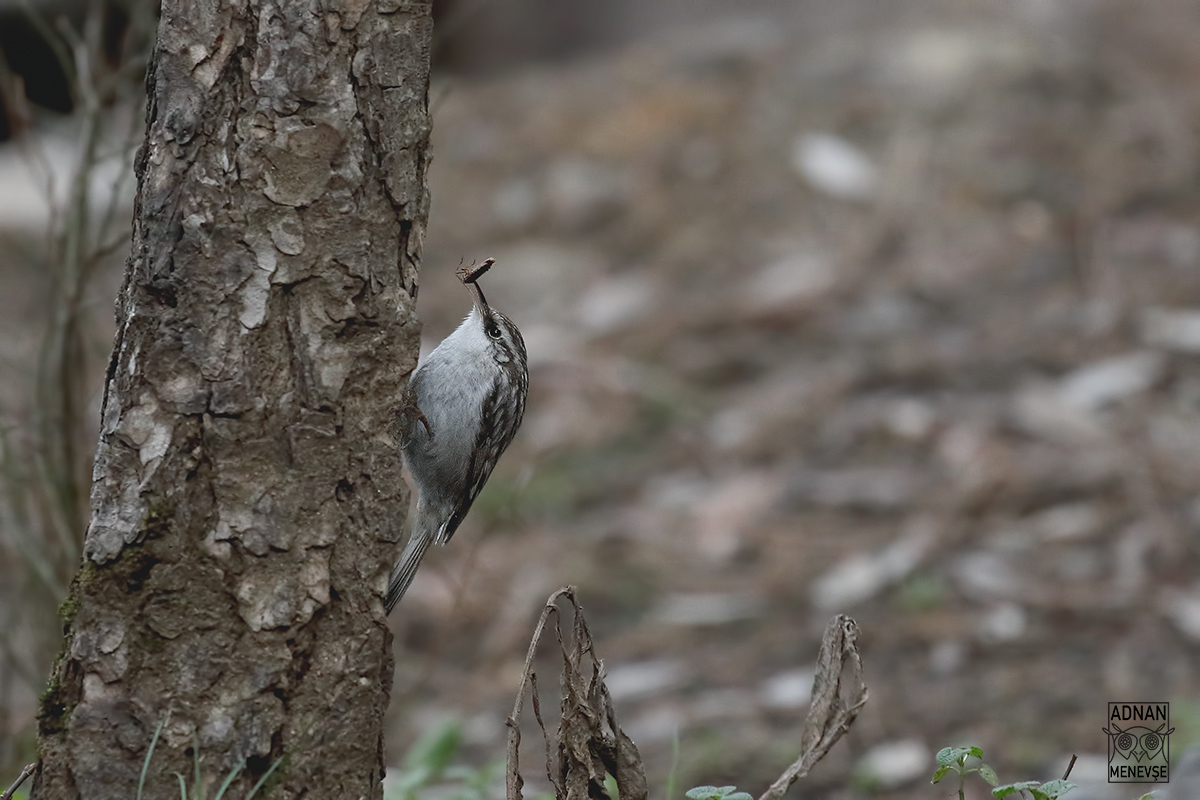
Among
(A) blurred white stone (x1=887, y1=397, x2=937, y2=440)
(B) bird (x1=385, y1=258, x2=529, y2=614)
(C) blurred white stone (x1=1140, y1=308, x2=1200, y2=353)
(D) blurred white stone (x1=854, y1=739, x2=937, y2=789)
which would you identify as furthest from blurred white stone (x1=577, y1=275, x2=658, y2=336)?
(B) bird (x1=385, y1=258, x2=529, y2=614)

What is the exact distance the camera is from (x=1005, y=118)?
8617 mm

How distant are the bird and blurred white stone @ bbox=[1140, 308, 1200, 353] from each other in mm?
3979

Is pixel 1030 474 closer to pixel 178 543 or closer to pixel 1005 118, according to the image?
pixel 1005 118

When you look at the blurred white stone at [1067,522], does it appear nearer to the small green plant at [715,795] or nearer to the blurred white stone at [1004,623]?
the blurred white stone at [1004,623]

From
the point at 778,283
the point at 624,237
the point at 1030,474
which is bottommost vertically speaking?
the point at 1030,474

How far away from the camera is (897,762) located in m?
4.68

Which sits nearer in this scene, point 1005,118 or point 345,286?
point 345,286

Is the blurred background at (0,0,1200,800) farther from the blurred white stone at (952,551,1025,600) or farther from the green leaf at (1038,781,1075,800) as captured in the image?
the green leaf at (1038,781,1075,800)

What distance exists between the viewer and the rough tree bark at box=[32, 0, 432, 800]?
8.49 feet

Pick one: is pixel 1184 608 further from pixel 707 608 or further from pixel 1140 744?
pixel 707 608

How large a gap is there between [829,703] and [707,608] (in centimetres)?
328

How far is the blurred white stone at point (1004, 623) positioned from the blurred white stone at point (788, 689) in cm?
70

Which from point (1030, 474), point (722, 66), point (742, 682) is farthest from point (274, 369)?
point (722, 66)

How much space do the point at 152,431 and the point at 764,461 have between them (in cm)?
Answer: 472
